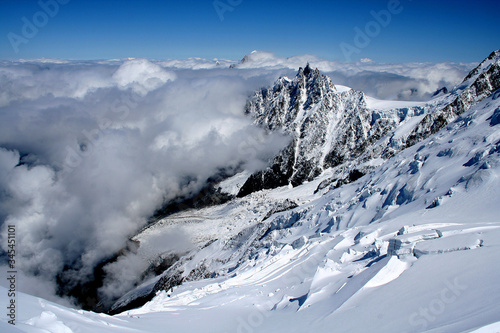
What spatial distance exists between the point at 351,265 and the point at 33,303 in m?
18.0

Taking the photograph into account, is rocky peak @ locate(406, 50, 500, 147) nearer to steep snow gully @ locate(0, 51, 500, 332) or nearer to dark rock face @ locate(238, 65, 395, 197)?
dark rock face @ locate(238, 65, 395, 197)

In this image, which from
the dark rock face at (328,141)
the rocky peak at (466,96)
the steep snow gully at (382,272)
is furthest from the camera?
the dark rock face at (328,141)

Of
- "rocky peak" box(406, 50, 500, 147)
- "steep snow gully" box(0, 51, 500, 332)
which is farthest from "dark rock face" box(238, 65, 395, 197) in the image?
"steep snow gully" box(0, 51, 500, 332)

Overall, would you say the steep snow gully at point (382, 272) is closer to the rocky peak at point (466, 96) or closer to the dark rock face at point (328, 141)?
the rocky peak at point (466, 96)

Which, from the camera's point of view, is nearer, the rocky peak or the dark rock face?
the rocky peak

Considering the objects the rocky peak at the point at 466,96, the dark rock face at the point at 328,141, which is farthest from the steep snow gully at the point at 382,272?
the dark rock face at the point at 328,141

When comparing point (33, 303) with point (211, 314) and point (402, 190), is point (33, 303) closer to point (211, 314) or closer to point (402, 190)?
point (211, 314)

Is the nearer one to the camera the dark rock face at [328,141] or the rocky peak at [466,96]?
the rocky peak at [466,96]

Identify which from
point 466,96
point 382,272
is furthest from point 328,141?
point 382,272

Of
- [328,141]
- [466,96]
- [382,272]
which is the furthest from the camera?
[328,141]

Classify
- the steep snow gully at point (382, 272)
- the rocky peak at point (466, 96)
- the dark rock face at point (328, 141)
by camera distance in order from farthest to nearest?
the dark rock face at point (328, 141) → the rocky peak at point (466, 96) → the steep snow gully at point (382, 272)

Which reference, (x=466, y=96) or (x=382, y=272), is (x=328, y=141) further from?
(x=382, y=272)

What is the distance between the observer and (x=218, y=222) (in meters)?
154

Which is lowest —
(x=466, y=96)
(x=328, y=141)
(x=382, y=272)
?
(x=382, y=272)
